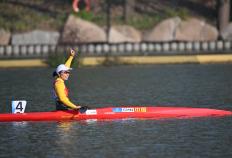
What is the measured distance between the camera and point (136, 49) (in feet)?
188

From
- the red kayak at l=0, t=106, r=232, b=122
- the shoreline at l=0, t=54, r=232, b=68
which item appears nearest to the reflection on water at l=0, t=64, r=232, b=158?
the red kayak at l=0, t=106, r=232, b=122

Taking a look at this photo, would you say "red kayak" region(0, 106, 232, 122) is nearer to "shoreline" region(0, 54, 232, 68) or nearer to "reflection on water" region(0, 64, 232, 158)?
"reflection on water" region(0, 64, 232, 158)

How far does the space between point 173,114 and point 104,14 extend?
3902 cm

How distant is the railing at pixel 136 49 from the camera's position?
187ft

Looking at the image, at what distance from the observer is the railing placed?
57.1 meters

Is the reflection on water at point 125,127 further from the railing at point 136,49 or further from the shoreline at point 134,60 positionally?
the railing at point 136,49

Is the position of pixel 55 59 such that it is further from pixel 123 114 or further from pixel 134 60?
pixel 123 114

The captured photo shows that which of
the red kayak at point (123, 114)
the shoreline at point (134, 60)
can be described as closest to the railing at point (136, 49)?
the shoreline at point (134, 60)

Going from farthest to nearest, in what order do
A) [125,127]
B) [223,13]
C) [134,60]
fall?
[223,13]
[134,60]
[125,127]

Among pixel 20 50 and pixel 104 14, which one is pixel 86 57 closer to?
pixel 20 50

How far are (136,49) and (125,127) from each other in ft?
103

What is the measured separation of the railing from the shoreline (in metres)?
2.28

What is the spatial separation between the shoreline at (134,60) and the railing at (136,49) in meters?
2.28

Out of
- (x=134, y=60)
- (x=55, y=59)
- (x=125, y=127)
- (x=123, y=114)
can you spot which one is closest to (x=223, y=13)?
(x=134, y=60)
